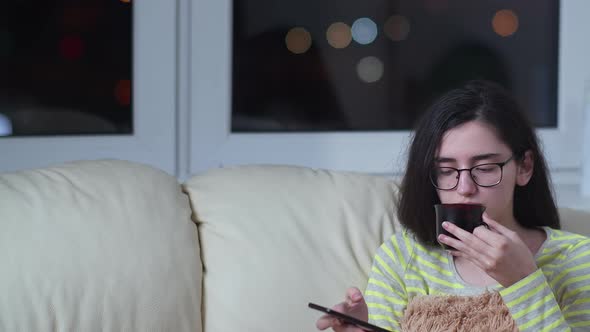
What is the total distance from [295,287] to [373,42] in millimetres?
1138

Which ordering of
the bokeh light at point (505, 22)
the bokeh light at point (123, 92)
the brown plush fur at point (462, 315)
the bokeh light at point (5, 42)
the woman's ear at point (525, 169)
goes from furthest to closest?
the bokeh light at point (505, 22)
the bokeh light at point (123, 92)
the bokeh light at point (5, 42)
the woman's ear at point (525, 169)
the brown plush fur at point (462, 315)

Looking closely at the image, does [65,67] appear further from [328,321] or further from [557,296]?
[557,296]

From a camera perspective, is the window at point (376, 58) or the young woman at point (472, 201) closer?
the young woman at point (472, 201)

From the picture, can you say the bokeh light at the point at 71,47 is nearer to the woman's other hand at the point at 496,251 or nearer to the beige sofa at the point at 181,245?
the beige sofa at the point at 181,245

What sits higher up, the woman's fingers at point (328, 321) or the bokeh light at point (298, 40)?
the bokeh light at point (298, 40)

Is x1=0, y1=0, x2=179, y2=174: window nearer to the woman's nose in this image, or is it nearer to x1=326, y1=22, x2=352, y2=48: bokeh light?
x1=326, y1=22, x2=352, y2=48: bokeh light

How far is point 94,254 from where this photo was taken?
1646mm

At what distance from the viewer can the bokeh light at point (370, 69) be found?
8.59ft

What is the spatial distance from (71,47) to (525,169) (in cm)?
138

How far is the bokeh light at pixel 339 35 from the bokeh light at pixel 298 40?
0.07 metres

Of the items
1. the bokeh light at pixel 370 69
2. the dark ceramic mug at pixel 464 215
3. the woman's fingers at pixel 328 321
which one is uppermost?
the bokeh light at pixel 370 69

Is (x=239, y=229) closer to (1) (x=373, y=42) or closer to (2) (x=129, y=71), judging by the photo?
(2) (x=129, y=71)

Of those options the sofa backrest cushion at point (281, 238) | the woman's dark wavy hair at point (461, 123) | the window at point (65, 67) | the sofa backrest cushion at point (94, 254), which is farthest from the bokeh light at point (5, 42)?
the woman's dark wavy hair at point (461, 123)

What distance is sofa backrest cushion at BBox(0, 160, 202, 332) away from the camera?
1.58 metres
